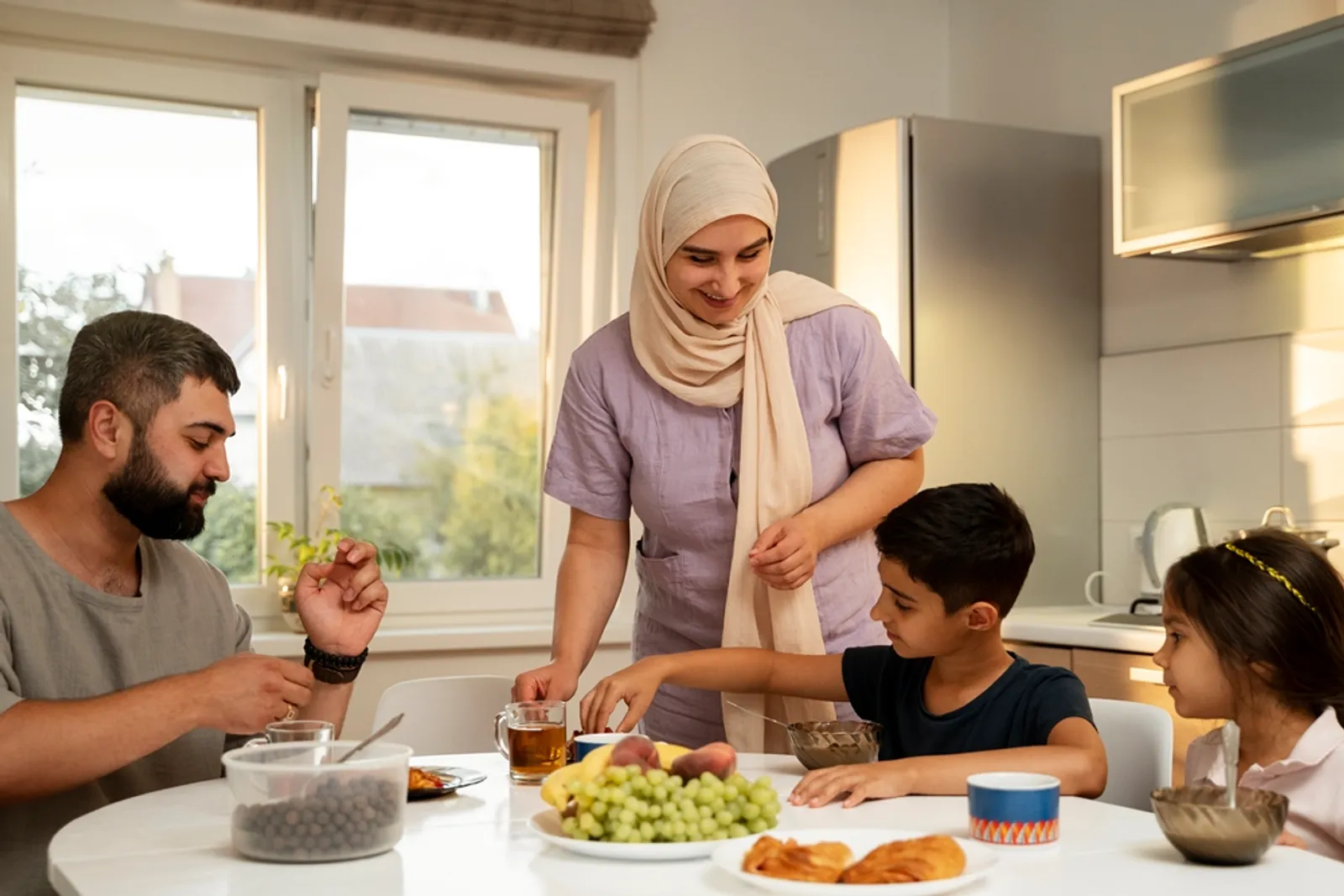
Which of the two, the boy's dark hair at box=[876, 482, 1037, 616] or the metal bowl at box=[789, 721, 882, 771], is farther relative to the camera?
the boy's dark hair at box=[876, 482, 1037, 616]

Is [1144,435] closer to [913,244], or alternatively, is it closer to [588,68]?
[913,244]

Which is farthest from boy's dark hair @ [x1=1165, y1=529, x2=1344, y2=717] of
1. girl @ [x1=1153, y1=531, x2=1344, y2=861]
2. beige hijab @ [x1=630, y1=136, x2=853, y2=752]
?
beige hijab @ [x1=630, y1=136, x2=853, y2=752]

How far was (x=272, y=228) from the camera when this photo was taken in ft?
11.8

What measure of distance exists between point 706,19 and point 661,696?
2348mm

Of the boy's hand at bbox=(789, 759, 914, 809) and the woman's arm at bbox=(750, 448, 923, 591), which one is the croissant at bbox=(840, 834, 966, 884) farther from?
the woman's arm at bbox=(750, 448, 923, 591)

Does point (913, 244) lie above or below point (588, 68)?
below

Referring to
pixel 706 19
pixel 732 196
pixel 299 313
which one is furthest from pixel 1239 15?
pixel 299 313

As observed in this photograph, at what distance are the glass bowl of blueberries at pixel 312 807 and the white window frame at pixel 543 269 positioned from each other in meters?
2.35

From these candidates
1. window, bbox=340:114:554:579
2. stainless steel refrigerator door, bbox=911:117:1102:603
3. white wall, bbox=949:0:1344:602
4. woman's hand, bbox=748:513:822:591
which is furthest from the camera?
window, bbox=340:114:554:579

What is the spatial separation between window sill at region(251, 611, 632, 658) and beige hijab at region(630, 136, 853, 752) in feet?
4.92

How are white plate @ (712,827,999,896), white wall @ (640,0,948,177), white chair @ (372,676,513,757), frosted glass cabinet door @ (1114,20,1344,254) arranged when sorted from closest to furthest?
white plate @ (712,827,999,896)
white chair @ (372,676,513,757)
frosted glass cabinet door @ (1114,20,1344,254)
white wall @ (640,0,948,177)

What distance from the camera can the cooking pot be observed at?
2.77 metres

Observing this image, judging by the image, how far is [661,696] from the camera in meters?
2.13

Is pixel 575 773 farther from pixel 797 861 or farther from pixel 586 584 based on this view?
pixel 586 584
